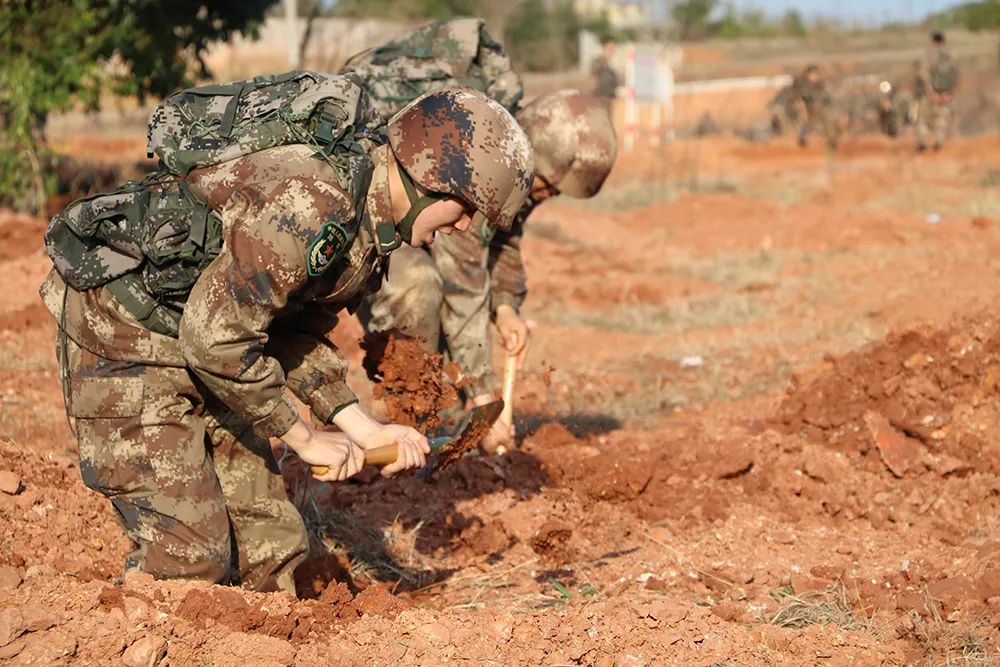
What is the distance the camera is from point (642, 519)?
544 cm

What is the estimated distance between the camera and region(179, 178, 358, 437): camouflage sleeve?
3156 millimetres

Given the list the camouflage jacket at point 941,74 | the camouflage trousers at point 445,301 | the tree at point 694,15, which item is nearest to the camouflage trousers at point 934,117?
the camouflage jacket at point 941,74

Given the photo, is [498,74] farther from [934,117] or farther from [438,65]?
[934,117]

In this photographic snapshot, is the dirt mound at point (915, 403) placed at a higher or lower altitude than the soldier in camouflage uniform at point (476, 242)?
lower

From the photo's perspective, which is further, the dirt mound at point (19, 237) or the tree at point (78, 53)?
the tree at point (78, 53)

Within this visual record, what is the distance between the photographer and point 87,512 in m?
4.55

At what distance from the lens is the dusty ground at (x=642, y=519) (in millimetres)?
3580

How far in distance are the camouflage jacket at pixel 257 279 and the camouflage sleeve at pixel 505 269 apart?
1.99 m

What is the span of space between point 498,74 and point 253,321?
9.14 ft

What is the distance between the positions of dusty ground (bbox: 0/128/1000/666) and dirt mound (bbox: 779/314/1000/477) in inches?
0.4

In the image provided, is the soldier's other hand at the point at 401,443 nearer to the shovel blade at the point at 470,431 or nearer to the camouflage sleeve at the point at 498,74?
the shovel blade at the point at 470,431

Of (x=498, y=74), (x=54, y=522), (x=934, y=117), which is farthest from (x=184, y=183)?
(x=934, y=117)

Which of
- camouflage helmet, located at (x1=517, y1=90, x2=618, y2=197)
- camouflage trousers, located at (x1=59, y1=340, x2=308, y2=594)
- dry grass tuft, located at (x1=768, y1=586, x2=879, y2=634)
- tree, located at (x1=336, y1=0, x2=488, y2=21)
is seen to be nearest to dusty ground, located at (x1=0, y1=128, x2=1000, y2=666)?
dry grass tuft, located at (x1=768, y1=586, x2=879, y2=634)

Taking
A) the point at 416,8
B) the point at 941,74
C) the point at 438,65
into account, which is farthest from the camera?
the point at 416,8
